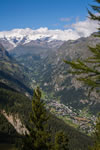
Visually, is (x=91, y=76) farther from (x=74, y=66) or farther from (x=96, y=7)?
(x=96, y=7)

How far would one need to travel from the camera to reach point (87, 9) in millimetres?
14969

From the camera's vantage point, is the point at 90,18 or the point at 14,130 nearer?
the point at 90,18

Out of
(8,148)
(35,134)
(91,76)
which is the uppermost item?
(91,76)

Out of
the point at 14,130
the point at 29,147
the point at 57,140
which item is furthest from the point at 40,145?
the point at 14,130

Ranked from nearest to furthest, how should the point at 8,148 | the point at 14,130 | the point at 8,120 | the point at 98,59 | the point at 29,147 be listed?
the point at 98,59
the point at 29,147
the point at 8,148
the point at 14,130
the point at 8,120

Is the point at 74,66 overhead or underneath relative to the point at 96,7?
underneath

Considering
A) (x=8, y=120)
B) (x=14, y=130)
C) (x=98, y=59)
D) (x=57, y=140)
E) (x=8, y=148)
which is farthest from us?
(x=8, y=120)

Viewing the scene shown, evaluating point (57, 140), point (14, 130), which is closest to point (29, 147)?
point (57, 140)

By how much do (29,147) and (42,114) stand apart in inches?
225

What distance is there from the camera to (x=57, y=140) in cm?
4844

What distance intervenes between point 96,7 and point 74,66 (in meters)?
5.34

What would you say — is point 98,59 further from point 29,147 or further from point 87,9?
point 29,147


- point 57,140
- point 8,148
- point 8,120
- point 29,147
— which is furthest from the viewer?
point 8,120

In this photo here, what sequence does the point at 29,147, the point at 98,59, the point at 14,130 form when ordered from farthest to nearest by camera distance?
the point at 14,130
the point at 29,147
the point at 98,59
